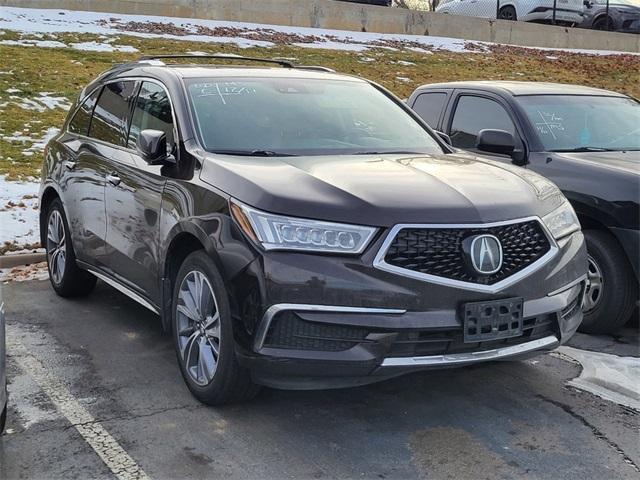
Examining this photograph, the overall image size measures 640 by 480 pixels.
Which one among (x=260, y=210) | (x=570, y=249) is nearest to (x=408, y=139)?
(x=570, y=249)

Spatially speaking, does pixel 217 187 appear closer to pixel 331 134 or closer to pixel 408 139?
pixel 331 134

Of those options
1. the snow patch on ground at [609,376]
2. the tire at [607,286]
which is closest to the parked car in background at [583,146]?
the tire at [607,286]

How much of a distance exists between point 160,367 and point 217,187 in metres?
1.34

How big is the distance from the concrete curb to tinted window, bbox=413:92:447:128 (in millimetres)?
3884

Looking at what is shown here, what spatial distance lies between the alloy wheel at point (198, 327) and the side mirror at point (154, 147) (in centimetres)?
78

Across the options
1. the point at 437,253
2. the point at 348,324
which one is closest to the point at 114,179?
the point at 348,324

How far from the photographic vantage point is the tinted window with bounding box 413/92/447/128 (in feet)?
23.7

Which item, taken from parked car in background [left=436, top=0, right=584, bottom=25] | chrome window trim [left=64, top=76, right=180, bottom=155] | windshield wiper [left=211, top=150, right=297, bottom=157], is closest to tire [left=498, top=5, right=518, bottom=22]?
parked car in background [left=436, top=0, right=584, bottom=25]

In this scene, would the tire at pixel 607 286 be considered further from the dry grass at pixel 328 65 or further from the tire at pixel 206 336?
the dry grass at pixel 328 65

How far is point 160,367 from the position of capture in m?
4.66

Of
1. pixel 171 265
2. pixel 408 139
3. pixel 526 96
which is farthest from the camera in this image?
pixel 526 96

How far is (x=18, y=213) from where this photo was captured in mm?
8203

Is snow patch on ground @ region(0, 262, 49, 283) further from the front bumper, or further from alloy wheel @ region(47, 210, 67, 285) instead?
the front bumper

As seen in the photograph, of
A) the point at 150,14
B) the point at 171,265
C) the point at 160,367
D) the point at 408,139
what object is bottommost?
the point at 160,367
